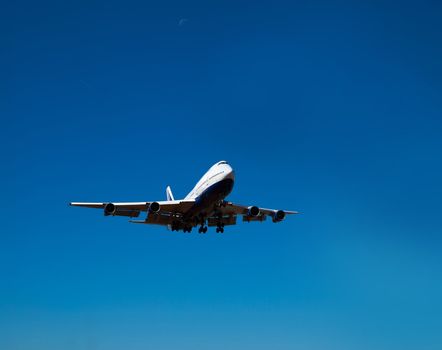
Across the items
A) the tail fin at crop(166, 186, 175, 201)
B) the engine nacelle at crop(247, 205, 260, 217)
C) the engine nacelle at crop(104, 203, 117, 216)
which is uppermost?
the tail fin at crop(166, 186, 175, 201)

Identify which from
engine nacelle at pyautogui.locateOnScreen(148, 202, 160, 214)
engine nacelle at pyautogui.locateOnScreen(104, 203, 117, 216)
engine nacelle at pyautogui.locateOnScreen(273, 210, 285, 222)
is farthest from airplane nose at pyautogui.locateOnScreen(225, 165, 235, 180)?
engine nacelle at pyautogui.locateOnScreen(104, 203, 117, 216)

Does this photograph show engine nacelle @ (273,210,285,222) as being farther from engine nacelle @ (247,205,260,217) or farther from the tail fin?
the tail fin

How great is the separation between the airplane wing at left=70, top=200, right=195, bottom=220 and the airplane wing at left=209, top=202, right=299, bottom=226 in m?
4.58

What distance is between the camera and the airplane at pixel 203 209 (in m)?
51.5

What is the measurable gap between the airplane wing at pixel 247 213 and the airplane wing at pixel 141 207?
4.58 m

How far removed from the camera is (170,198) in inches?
3066

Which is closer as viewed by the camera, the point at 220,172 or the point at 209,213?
the point at 220,172

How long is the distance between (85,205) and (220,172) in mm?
13413

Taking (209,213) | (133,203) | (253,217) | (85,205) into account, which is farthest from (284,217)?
(85,205)

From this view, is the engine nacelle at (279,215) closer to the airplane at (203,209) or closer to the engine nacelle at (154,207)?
the airplane at (203,209)

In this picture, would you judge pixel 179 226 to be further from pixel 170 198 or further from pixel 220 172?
pixel 170 198

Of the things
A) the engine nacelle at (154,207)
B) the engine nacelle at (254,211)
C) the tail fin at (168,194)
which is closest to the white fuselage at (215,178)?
the engine nacelle at (154,207)

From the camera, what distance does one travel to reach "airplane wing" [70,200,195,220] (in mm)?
52906

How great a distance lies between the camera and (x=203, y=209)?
54.7 m
